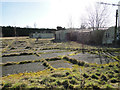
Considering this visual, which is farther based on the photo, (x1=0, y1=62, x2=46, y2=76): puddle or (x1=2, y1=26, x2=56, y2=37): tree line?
(x1=2, y1=26, x2=56, y2=37): tree line

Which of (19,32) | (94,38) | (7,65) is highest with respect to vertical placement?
(19,32)

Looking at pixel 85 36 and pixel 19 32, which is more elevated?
pixel 19 32

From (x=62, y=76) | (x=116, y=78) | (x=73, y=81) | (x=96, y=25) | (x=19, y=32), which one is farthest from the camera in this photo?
(x=19, y=32)

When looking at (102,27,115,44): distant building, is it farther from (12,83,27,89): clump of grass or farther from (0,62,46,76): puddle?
(12,83,27,89): clump of grass

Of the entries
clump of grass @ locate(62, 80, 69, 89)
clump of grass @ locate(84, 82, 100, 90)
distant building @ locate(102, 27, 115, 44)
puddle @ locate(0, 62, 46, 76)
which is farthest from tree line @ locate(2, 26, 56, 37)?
clump of grass @ locate(84, 82, 100, 90)

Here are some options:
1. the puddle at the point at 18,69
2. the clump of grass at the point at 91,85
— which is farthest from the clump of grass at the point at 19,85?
the clump of grass at the point at 91,85

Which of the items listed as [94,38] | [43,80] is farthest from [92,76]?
[94,38]

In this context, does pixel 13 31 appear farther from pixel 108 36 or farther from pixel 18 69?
pixel 18 69

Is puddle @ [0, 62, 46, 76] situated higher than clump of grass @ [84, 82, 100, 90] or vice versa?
clump of grass @ [84, 82, 100, 90]

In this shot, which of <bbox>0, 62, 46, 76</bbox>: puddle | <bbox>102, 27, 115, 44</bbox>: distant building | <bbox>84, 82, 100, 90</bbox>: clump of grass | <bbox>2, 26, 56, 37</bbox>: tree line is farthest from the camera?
<bbox>2, 26, 56, 37</bbox>: tree line

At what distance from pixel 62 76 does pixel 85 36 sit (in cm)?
1336

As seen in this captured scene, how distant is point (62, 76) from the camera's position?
2934 millimetres

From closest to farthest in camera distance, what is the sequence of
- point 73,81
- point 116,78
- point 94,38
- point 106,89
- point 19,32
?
point 106,89 < point 73,81 < point 116,78 < point 94,38 < point 19,32

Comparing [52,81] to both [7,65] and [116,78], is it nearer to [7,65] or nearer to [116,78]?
[116,78]
